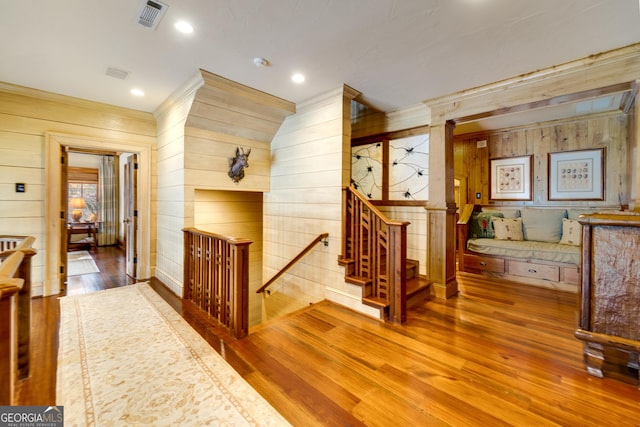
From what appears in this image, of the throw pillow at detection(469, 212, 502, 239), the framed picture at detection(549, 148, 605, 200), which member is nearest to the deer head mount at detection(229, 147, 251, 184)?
the throw pillow at detection(469, 212, 502, 239)

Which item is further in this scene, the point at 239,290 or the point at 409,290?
the point at 409,290

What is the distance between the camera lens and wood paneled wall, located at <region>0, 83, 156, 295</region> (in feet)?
11.1

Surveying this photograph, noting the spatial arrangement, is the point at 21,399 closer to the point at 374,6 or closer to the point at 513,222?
the point at 374,6

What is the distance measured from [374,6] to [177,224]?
11.2ft

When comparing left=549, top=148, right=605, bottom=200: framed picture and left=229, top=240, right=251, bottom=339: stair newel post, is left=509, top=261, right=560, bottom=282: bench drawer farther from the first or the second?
left=229, top=240, right=251, bottom=339: stair newel post

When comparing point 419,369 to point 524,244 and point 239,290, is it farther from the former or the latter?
point 524,244

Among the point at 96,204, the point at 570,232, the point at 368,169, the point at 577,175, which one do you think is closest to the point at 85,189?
the point at 96,204

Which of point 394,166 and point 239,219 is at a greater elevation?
point 394,166

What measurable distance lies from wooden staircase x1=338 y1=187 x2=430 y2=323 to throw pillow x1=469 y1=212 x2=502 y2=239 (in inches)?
84.8

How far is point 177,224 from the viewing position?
372cm

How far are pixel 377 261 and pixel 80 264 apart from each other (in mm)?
5900

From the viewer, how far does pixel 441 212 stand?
3598mm

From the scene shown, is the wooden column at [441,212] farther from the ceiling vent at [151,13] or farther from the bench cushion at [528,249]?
the ceiling vent at [151,13]

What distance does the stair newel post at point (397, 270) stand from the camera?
2.79 metres
